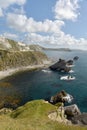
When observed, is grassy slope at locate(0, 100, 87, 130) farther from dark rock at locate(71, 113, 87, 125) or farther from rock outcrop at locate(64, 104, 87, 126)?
rock outcrop at locate(64, 104, 87, 126)

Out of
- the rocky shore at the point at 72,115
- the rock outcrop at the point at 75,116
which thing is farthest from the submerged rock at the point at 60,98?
the rock outcrop at the point at 75,116

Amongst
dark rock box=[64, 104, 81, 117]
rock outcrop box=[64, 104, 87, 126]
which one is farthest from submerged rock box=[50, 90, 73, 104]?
rock outcrop box=[64, 104, 87, 126]

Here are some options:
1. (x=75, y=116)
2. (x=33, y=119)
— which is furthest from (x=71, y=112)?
(x=33, y=119)

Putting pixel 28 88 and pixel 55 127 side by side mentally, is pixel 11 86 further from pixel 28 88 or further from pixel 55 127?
pixel 55 127

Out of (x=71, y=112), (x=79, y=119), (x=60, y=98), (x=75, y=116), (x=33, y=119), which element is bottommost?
(x=60, y=98)

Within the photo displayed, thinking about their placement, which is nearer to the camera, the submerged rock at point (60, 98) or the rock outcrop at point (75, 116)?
the rock outcrop at point (75, 116)

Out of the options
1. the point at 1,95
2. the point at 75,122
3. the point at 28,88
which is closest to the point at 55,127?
the point at 75,122

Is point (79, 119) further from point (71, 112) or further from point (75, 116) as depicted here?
point (71, 112)

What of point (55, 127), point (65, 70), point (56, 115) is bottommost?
point (65, 70)

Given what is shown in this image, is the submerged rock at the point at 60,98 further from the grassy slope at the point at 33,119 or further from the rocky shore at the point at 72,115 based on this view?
the grassy slope at the point at 33,119
